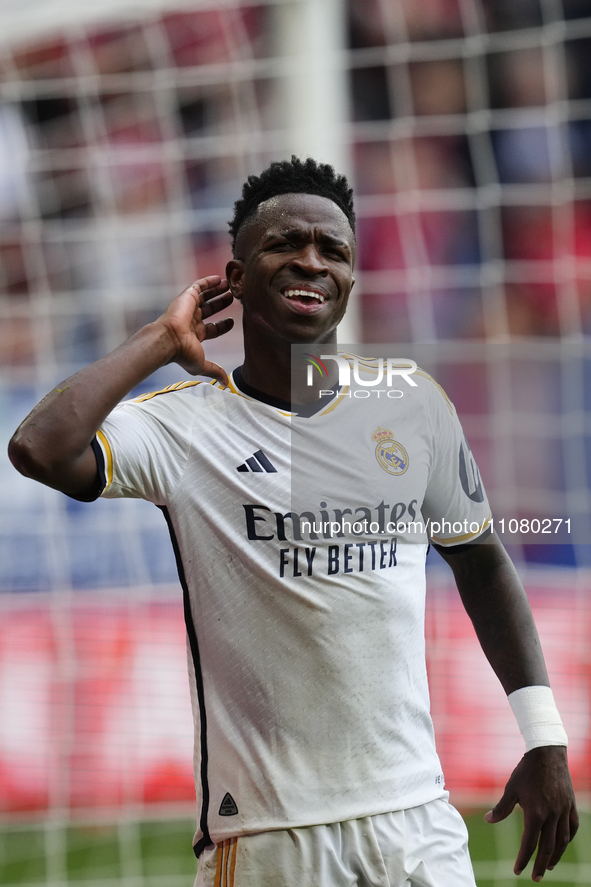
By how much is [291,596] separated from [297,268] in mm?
781

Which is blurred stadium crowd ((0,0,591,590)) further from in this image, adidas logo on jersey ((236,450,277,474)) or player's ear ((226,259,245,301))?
adidas logo on jersey ((236,450,277,474))

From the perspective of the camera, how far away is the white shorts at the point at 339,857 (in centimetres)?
191

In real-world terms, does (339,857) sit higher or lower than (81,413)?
lower

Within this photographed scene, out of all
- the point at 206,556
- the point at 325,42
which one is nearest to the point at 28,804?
the point at 206,556

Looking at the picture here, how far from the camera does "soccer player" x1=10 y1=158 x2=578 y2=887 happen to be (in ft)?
6.41

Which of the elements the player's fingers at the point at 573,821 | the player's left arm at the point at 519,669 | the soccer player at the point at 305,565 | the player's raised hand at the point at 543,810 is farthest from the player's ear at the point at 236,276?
the player's fingers at the point at 573,821

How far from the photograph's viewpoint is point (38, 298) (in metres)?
4.67

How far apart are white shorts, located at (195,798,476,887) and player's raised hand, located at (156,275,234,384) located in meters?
1.04

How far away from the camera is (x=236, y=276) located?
7.92 feet

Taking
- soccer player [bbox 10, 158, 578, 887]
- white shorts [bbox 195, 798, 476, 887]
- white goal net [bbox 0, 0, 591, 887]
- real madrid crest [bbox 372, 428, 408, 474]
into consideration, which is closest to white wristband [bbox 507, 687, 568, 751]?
soccer player [bbox 10, 158, 578, 887]

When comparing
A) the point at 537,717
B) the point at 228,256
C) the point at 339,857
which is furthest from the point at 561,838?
the point at 228,256

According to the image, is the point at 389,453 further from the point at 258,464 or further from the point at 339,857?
the point at 339,857

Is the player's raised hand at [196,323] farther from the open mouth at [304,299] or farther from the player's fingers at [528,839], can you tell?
the player's fingers at [528,839]

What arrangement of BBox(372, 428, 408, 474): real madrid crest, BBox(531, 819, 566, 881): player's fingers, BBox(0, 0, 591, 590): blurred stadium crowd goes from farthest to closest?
BBox(0, 0, 591, 590): blurred stadium crowd < BBox(372, 428, 408, 474): real madrid crest < BBox(531, 819, 566, 881): player's fingers
